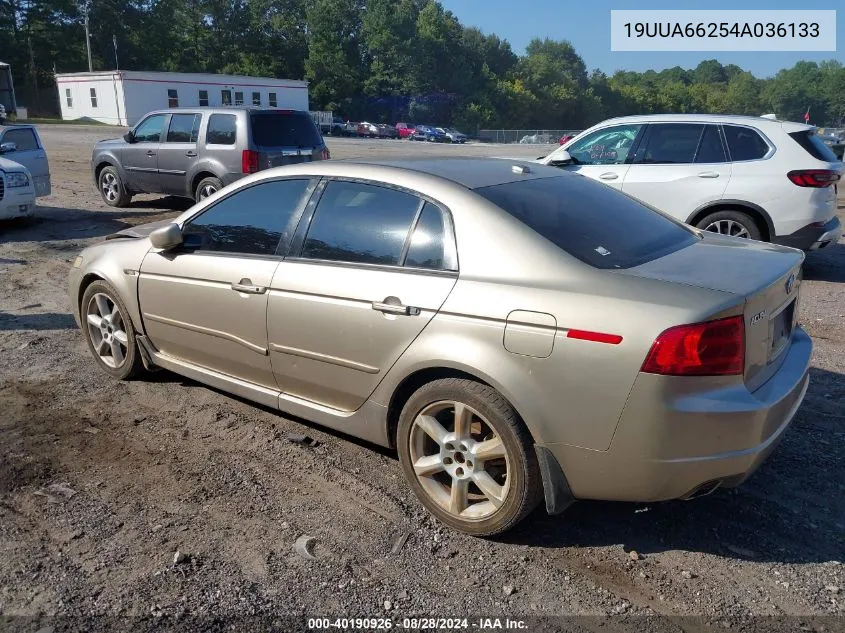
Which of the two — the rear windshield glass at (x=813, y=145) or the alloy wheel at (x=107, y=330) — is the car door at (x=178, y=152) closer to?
the alloy wheel at (x=107, y=330)

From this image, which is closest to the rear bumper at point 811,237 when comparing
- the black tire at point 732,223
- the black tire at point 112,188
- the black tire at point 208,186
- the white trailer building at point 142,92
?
the black tire at point 732,223

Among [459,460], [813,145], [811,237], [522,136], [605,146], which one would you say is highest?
[522,136]

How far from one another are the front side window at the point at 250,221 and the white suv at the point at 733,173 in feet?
16.8

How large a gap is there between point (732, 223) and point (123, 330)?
6409mm

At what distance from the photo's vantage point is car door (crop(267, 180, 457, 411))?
3291 millimetres

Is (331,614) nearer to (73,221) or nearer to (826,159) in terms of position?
(826,159)

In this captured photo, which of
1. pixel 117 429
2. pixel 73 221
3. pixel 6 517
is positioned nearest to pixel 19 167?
pixel 73 221

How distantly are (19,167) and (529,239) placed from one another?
32.9 feet

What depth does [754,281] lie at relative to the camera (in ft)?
9.86

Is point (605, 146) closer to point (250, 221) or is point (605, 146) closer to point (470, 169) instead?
point (470, 169)

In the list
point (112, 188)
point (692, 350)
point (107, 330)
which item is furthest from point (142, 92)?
point (692, 350)

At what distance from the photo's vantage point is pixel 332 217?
12.4ft

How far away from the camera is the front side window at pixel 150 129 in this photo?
39.8 ft

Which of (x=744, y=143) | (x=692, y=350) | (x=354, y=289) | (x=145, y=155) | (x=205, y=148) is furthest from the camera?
(x=145, y=155)
